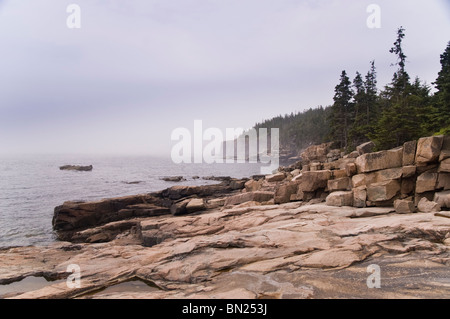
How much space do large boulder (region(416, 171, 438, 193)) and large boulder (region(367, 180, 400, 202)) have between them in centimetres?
91

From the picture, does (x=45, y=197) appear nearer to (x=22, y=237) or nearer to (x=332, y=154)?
(x=22, y=237)

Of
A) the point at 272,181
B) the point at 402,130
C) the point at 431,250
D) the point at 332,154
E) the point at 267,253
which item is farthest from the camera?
the point at 332,154

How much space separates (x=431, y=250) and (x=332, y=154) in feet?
102

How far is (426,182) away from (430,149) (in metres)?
1.67

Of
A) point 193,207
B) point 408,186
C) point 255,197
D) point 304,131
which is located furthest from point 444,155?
point 304,131

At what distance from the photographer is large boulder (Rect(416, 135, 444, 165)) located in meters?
11.6

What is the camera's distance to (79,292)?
7070mm

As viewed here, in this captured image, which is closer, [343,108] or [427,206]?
[427,206]

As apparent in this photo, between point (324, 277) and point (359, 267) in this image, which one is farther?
point (359, 267)

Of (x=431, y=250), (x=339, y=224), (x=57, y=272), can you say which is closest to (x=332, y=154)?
(x=339, y=224)

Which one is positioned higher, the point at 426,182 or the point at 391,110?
the point at 391,110

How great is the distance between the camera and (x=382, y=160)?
13375 mm

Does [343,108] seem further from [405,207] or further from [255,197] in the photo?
[405,207]
